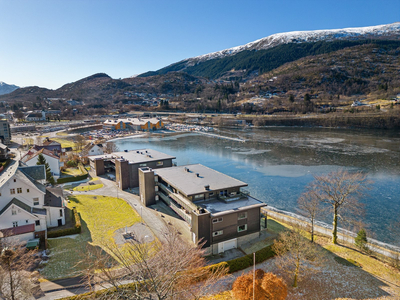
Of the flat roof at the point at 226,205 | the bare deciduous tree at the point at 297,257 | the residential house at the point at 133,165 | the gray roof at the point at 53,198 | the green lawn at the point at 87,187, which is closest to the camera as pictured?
the bare deciduous tree at the point at 297,257

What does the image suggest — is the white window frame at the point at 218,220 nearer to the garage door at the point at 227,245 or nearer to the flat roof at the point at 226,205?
the flat roof at the point at 226,205

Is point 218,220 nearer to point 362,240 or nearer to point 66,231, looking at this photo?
point 362,240

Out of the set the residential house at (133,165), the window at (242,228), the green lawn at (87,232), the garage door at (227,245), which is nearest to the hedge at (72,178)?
the residential house at (133,165)

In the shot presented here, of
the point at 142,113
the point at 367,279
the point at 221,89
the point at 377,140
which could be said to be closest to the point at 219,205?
the point at 367,279

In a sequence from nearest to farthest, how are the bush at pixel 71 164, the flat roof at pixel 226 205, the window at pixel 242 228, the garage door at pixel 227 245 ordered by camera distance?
the garage door at pixel 227 245
the flat roof at pixel 226 205
the window at pixel 242 228
the bush at pixel 71 164

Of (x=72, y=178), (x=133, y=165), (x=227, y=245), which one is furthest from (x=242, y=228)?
(x=72, y=178)

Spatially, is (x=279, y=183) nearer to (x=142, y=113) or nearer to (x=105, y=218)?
(x=105, y=218)

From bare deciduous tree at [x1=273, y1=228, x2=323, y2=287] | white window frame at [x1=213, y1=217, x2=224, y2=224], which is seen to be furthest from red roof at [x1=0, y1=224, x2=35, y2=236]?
bare deciduous tree at [x1=273, y1=228, x2=323, y2=287]
